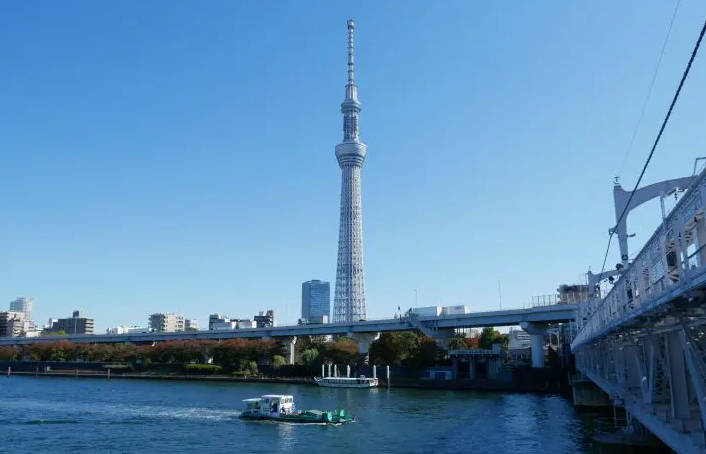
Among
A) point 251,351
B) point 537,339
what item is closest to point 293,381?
point 251,351

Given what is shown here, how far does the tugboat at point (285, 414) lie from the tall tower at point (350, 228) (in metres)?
119

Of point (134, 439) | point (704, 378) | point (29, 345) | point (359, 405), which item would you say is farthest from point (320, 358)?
point (704, 378)

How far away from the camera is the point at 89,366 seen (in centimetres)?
12538

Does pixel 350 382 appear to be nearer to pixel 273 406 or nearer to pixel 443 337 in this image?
pixel 443 337

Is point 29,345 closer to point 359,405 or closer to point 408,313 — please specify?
point 408,313

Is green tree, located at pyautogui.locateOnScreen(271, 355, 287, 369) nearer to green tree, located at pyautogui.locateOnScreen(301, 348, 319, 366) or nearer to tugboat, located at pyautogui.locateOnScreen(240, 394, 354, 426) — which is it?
green tree, located at pyautogui.locateOnScreen(301, 348, 319, 366)

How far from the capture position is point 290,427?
147ft

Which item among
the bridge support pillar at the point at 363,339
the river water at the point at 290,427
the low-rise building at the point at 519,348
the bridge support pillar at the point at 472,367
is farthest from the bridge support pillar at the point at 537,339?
the bridge support pillar at the point at 363,339

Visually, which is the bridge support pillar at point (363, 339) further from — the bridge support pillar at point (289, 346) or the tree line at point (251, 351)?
the bridge support pillar at point (289, 346)

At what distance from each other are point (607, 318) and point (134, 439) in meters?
29.9

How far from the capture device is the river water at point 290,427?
36156 mm

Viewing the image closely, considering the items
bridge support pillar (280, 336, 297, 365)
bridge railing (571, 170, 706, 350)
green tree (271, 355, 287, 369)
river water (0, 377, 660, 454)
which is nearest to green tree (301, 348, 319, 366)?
green tree (271, 355, 287, 369)

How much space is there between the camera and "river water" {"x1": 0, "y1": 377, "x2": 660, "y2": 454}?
3616cm

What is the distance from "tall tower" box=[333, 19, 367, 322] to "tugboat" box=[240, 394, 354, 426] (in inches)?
4671
